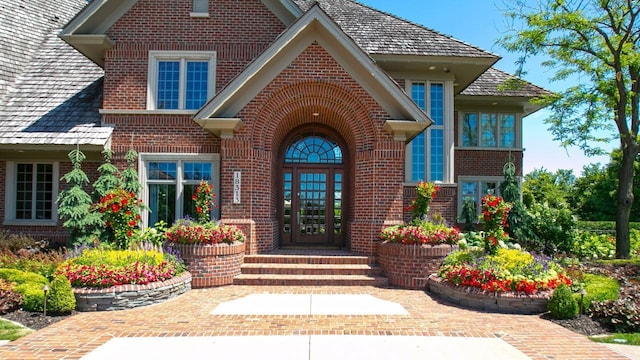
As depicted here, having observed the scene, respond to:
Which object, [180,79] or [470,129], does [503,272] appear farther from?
[180,79]

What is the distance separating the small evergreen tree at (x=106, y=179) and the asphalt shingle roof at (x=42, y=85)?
0.45 metres

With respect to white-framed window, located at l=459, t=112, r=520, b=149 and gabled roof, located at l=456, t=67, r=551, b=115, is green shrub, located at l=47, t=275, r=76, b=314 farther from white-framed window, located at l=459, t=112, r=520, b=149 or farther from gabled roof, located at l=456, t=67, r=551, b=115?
white-framed window, located at l=459, t=112, r=520, b=149

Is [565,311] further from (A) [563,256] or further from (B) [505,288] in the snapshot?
(A) [563,256]

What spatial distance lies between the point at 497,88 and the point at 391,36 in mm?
4656

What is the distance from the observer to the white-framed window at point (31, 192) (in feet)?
39.6

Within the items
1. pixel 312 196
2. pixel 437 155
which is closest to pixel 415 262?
pixel 312 196

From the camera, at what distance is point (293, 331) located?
6090 millimetres

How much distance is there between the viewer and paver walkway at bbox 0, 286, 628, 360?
5.45 metres

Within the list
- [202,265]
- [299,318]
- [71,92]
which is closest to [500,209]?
[299,318]

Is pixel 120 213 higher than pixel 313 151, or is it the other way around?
pixel 313 151

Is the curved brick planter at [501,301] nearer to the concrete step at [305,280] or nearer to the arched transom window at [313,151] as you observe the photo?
the concrete step at [305,280]

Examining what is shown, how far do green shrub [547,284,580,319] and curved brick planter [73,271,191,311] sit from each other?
7170 millimetres

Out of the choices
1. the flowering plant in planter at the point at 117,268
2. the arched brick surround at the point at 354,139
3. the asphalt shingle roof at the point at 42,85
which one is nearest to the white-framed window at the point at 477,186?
the arched brick surround at the point at 354,139

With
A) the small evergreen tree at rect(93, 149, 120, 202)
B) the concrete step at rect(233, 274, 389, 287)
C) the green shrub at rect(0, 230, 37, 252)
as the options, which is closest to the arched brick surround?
the concrete step at rect(233, 274, 389, 287)
